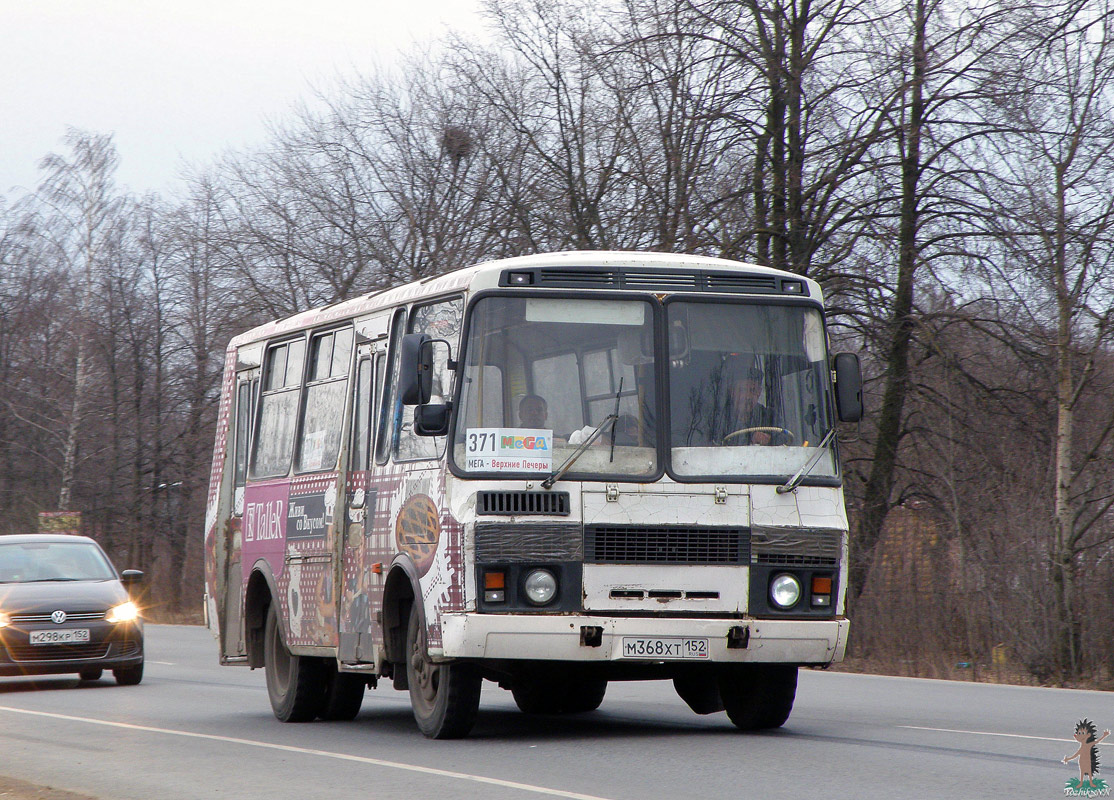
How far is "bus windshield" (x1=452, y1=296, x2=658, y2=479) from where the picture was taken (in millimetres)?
9867

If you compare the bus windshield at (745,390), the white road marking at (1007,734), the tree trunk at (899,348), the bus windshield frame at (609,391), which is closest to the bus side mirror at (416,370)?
the bus windshield frame at (609,391)

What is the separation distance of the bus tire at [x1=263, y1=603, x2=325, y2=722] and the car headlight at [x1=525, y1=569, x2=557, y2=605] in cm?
383

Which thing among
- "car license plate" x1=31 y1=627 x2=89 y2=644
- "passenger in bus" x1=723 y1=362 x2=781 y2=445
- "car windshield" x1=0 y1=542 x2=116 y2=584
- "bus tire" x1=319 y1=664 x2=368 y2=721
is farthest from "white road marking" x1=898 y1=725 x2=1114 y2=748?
"car windshield" x1=0 y1=542 x2=116 y2=584

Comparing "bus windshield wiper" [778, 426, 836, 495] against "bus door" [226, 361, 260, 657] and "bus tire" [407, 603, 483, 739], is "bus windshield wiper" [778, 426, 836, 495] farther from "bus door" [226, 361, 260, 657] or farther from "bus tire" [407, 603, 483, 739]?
"bus door" [226, 361, 260, 657]

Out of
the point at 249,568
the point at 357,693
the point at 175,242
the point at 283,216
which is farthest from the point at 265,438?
the point at 175,242

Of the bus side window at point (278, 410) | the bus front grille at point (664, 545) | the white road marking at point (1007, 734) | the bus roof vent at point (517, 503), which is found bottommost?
the white road marking at point (1007, 734)

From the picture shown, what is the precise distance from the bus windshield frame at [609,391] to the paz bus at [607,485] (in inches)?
0.5

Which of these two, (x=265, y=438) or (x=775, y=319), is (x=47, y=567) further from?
(x=775, y=319)

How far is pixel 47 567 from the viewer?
18719mm

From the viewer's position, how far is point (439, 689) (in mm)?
10328

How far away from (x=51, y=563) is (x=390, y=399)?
912 centimetres

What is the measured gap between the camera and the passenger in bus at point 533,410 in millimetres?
9938

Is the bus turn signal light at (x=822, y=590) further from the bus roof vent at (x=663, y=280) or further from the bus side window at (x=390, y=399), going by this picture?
the bus side window at (x=390, y=399)

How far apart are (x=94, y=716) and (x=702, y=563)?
6.74 m
